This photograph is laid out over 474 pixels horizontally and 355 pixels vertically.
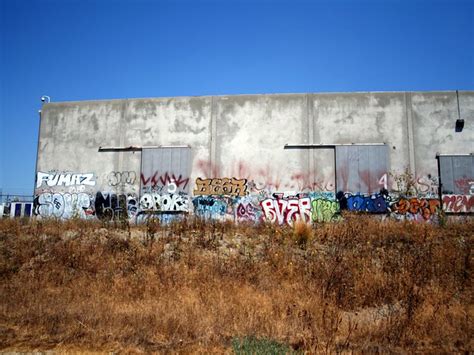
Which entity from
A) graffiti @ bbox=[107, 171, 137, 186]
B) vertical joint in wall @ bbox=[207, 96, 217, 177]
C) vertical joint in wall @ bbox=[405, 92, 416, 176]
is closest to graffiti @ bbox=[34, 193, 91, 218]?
graffiti @ bbox=[107, 171, 137, 186]

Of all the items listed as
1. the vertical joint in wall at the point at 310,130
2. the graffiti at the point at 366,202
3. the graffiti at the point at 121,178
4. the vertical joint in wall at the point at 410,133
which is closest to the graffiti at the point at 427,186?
the vertical joint in wall at the point at 410,133

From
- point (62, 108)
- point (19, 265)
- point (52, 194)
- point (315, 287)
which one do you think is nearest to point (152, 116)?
point (62, 108)

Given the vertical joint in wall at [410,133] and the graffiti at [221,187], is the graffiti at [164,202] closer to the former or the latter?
the graffiti at [221,187]

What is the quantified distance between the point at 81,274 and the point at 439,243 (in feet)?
27.8

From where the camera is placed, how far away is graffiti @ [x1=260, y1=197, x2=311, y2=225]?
53.8ft

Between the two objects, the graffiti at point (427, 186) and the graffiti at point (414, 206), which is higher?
the graffiti at point (427, 186)

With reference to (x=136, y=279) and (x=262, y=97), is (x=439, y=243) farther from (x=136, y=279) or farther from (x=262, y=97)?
(x=262, y=97)

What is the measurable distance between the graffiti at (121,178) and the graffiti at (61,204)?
4.36 ft

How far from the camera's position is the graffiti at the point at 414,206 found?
15836mm

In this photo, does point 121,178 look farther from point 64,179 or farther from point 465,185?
point 465,185

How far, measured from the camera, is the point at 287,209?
16.5 metres

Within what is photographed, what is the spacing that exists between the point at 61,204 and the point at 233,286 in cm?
1295

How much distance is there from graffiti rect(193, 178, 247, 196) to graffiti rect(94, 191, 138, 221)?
9.33 ft

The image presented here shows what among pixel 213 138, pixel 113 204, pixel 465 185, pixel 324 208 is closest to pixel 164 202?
pixel 113 204
